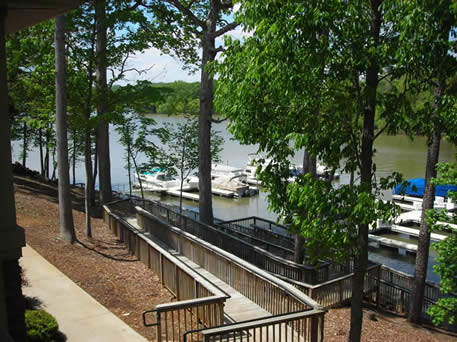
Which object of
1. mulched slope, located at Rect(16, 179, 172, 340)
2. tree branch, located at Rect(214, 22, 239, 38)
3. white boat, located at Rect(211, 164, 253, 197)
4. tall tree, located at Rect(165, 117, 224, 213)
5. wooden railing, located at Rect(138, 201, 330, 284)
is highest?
tree branch, located at Rect(214, 22, 239, 38)

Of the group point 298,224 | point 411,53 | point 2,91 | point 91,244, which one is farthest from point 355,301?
point 91,244

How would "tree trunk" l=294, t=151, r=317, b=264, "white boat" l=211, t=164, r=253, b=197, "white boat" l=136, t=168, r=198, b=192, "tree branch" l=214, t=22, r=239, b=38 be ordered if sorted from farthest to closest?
"white boat" l=136, t=168, r=198, b=192 → "white boat" l=211, t=164, r=253, b=197 → "tree branch" l=214, t=22, r=239, b=38 → "tree trunk" l=294, t=151, r=317, b=264

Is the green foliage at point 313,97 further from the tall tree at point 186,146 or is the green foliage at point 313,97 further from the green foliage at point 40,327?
the tall tree at point 186,146

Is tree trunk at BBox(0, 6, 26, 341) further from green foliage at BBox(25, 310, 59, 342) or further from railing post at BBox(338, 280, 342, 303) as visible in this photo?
railing post at BBox(338, 280, 342, 303)

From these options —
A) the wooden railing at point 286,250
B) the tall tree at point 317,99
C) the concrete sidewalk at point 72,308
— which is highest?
the tall tree at point 317,99

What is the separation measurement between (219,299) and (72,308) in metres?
3.00

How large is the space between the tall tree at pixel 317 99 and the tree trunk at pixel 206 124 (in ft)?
36.5

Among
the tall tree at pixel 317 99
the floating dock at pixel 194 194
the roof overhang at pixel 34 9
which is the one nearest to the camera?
the roof overhang at pixel 34 9

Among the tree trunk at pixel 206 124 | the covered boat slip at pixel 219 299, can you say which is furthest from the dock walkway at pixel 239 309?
the tree trunk at pixel 206 124

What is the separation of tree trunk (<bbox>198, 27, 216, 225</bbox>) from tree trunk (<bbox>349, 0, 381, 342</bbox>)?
11.6m

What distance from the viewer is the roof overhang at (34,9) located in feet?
15.2

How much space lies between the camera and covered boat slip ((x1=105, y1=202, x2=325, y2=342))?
6395mm

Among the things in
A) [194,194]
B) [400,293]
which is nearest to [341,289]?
[400,293]

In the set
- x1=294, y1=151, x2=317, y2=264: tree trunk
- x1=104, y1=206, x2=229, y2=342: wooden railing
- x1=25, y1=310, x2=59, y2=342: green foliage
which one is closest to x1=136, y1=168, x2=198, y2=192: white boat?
x1=104, y1=206, x2=229, y2=342: wooden railing
